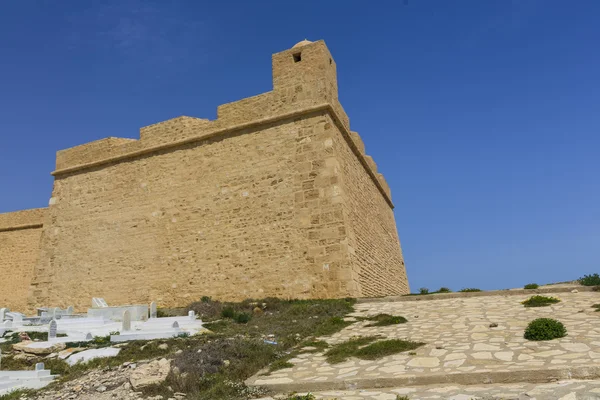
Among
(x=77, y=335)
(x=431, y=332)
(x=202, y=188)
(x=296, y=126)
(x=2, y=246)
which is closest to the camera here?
(x=431, y=332)

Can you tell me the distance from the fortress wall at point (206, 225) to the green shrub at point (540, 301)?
4.31 m

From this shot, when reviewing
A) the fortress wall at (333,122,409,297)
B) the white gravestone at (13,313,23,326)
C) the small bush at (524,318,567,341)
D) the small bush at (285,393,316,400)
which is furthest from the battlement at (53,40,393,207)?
the small bush at (285,393,316,400)

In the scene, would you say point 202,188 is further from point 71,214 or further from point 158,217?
point 71,214

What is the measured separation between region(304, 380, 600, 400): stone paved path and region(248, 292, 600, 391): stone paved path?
0.15 m

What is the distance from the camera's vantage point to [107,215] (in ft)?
54.1

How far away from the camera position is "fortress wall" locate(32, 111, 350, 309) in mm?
12867

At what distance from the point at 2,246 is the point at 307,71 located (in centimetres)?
1764

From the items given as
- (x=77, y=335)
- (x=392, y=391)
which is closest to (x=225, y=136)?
(x=77, y=335)

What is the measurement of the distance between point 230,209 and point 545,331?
31.4 ft

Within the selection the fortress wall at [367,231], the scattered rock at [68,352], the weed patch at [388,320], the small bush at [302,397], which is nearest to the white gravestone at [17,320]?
the scattered rock at [68,352]

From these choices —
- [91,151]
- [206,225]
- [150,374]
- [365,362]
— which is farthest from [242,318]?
[91,151]

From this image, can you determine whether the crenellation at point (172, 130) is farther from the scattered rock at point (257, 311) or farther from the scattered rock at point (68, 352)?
the scattered rock at point (68, 352)

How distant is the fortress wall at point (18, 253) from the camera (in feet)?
69.6

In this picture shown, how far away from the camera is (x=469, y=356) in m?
5.97
